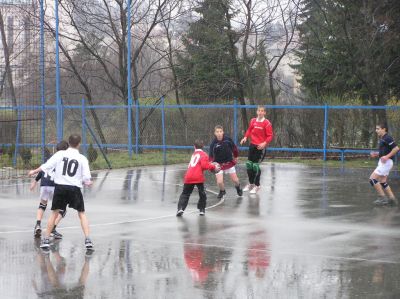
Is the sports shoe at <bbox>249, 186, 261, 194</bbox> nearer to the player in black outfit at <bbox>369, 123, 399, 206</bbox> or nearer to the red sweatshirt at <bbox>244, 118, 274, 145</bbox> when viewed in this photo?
the red sweatshirt at <bbox>244, 118, 274, 145</bbox>

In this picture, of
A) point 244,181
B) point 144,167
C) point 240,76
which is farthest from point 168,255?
point 240,76

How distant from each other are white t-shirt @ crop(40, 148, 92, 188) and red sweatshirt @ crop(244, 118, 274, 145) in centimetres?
684

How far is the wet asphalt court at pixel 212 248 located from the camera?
26.1ft

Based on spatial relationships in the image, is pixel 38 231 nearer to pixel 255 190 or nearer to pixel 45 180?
pixel 45 180

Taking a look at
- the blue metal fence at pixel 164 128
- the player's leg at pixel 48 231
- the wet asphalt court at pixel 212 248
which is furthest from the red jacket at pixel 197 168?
the blue metal fence at pixel 164 128

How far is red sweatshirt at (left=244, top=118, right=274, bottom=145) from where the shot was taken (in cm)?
1641

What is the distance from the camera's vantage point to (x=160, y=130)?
95.5 feet

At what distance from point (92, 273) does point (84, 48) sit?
26.2m

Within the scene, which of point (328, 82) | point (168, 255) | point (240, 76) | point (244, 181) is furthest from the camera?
point (240, 76)

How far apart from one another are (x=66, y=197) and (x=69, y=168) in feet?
1.31

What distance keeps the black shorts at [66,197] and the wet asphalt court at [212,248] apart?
0.58 metres

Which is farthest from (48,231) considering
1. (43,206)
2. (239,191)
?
(239,191)

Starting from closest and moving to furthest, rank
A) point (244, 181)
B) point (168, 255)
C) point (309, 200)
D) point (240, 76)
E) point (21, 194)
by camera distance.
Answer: point (168, 255)
point (309, 200)
point (21, 194)
point (244, 181)
point (240, 76)

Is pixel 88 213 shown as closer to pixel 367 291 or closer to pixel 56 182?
pixel 56 182
